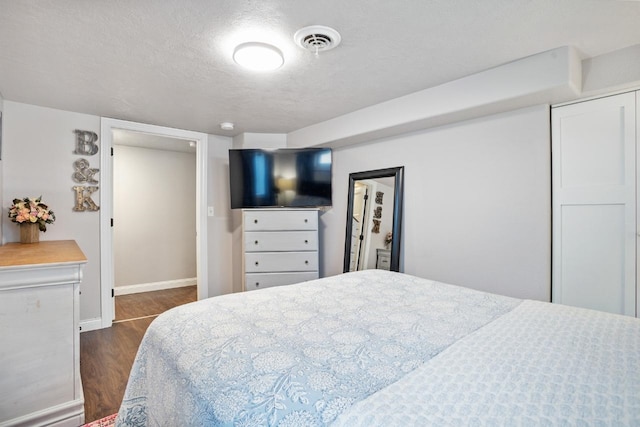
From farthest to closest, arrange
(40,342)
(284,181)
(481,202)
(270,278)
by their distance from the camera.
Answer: (284,181) → (270,278) → (481,202) → (40,342)

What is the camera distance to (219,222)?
3.95 m

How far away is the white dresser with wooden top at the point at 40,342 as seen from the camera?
1.55 meters

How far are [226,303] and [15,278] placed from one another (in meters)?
1.13

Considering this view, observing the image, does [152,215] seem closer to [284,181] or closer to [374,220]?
[284,181]

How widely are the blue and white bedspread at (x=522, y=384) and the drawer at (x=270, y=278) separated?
2515 millimetres

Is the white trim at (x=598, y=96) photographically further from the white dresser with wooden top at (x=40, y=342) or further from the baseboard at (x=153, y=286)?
the baseboard at (x=153, y=286)

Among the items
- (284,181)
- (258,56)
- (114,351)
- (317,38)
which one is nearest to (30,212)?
(114,351)

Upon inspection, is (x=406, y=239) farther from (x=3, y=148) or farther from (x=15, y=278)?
(x=3, y=148)

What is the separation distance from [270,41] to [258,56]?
12 centimetres

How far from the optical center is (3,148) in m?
2.69

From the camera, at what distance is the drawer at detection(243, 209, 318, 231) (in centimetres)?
344

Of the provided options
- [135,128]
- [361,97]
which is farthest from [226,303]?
[135,128]

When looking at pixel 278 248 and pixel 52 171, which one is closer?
pixel 52 171

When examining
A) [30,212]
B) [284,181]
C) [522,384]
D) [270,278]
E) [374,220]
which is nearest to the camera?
[522,384]
